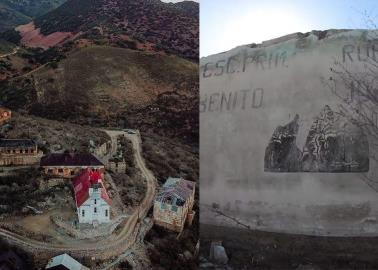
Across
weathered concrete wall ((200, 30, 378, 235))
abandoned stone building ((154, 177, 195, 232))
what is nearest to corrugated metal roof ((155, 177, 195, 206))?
abandoned stone building ((154, 177, 195, 232))

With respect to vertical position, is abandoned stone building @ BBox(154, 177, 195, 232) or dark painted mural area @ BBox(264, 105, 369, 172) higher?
dark painted mural area @ BBox(264, 105, 369, 172)

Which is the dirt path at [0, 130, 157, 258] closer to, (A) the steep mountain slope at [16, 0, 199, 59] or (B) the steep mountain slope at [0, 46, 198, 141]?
(B) the steep mountain slope at [0, 46, 198, 141]

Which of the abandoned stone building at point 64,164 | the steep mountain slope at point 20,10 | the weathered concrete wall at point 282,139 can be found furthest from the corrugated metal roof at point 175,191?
the steep mountain slope at point 20,10

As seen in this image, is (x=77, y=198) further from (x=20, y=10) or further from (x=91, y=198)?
(x=20, y=10)

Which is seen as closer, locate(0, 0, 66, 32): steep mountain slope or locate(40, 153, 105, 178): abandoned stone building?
locate(40, 153, 105, 178): abandoned stone building

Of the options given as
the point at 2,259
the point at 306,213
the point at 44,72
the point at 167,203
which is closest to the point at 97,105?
the point at 44,72

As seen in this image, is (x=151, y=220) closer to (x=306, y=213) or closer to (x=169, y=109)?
(x=169, y=109)
